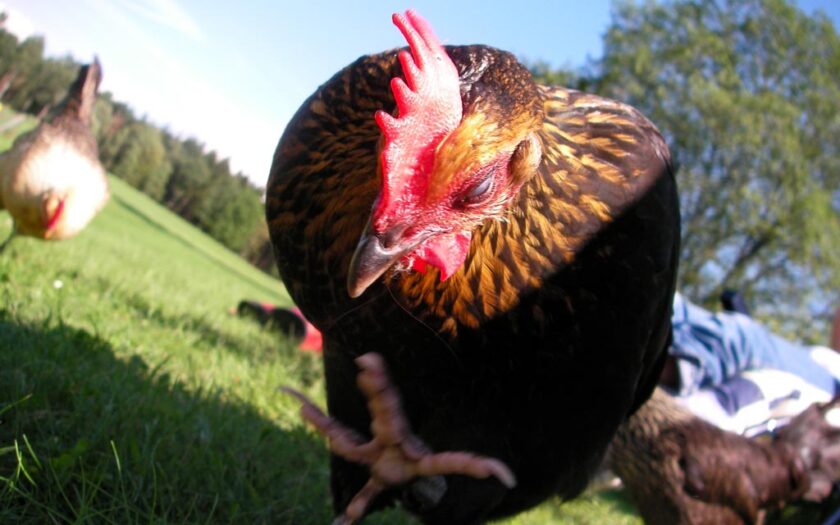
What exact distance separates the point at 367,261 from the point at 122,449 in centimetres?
136

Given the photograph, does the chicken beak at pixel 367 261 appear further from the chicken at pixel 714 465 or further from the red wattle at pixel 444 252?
the chicken at pixel 714 465

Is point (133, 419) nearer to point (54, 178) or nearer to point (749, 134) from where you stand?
point (54, 178)

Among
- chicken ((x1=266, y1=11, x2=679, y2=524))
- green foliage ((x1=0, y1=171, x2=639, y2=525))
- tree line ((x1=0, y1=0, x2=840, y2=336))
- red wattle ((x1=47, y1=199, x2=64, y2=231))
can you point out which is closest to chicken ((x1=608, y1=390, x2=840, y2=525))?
green foliage ((x1=0, y1=171, x2=639, y2=525))

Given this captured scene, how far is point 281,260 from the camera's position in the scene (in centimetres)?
203

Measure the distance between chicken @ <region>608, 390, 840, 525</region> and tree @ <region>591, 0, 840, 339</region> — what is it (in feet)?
47.8

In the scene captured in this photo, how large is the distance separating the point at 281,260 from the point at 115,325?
6.92 feet

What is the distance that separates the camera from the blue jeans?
445 centimetres

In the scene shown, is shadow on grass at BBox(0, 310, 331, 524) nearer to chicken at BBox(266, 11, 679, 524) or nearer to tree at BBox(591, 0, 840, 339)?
chicken at BBox(266, 11, 679, 524)

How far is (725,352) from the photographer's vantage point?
4.56 metres

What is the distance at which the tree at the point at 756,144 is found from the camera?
16719 millimetres

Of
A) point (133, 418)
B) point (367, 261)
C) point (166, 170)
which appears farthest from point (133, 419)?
point (166, 170)

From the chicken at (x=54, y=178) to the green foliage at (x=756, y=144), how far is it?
15.7 meters

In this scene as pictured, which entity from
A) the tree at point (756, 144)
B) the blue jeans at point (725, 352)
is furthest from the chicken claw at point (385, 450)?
the tree at point (756, 144)

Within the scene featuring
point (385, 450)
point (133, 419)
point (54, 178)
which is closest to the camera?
point (385, 450)
